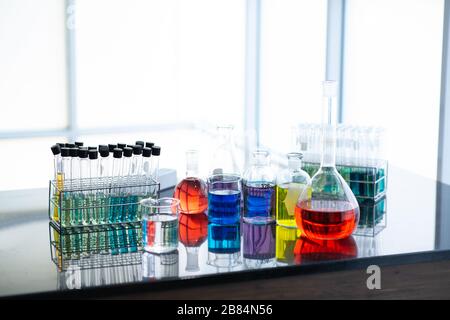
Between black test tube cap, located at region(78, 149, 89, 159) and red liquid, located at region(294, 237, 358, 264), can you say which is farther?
black test tube cap, located at region(78, 149, 89, 159)

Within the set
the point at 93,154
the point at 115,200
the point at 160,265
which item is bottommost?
the point at 160,265

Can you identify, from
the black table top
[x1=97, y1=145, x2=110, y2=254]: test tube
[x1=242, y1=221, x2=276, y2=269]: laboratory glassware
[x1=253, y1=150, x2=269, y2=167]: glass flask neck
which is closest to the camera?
the black table top

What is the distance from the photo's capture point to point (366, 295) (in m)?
1.58

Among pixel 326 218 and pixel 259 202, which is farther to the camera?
pixel 259 202

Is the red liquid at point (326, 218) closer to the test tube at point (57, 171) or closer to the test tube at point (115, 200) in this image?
the test tube at point (115, 200)

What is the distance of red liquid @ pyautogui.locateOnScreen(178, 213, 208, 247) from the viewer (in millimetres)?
1716

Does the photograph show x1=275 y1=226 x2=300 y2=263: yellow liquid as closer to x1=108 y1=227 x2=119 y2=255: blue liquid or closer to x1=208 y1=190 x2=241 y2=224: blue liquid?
x1=208 y1=190 x2=241 y2=224: blue liquid

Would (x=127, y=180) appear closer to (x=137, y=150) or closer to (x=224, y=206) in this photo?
(x=137, y=150)

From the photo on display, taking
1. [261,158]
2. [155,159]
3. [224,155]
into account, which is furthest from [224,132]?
[155,159]

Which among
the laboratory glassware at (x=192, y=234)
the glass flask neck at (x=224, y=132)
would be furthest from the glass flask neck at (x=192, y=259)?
the glass flask neck at (x=224, y=132)

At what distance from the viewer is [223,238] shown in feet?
5.67

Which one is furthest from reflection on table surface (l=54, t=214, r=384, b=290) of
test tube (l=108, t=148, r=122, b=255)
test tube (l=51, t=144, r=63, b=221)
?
test tube (l=51, t=144, r=63, b=221)

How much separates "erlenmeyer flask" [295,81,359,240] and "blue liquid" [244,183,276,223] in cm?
14

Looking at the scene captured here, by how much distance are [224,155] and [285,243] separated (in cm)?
39
